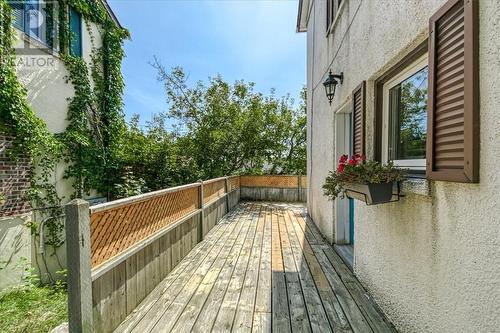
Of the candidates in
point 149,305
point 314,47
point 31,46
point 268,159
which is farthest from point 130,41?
point 149,305

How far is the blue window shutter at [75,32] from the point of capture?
6.22 m

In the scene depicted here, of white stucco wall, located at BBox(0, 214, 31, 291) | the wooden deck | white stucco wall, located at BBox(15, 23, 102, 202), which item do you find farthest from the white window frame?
white stucco wall, located at BBox(15, 23, 102, 202)

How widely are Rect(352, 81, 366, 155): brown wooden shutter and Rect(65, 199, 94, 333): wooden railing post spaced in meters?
2.83

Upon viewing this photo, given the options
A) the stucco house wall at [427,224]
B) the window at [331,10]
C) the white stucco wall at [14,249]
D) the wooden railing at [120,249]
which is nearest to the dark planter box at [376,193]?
the stucco house wall at [427,224]

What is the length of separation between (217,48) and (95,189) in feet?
24.3

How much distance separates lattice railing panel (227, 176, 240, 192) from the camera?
8.30 meters

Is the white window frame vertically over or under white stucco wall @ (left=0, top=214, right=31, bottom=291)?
over

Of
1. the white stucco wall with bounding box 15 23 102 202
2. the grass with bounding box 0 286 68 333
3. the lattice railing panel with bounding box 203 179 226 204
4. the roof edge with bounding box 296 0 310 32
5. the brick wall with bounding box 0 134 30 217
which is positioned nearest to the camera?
the grass with bounding box 0 286 68 333

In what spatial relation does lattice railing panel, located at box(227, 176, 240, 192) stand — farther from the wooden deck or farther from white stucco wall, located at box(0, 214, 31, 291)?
white stucco wall, located at box(0, 214, 31, 291)

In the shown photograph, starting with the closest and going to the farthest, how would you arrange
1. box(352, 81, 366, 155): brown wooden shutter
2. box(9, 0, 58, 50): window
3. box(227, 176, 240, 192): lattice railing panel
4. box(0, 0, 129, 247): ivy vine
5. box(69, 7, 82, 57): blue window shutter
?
1. box(352, 81, 366, 155): brown wooden shutter
2. box(0, 0, 129, 247): ivy vine
3. box(9, 0, 58, 50): window
4. box(69, 7, 82, 57): blue window shutter
5. box(227, 176, 240, 192): lattice railing panel

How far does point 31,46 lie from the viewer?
5188 millimetres

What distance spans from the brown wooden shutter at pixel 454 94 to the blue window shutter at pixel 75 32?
7.45 metres

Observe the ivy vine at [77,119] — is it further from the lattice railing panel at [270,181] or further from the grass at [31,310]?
the lattice railing panel at [270,181]

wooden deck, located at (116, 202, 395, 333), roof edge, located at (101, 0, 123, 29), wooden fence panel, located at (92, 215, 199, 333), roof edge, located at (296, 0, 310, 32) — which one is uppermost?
roof edge, located at (296, 0, 310, 32)
